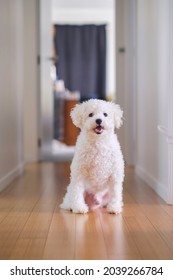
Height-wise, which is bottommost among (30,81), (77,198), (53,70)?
(77,198)

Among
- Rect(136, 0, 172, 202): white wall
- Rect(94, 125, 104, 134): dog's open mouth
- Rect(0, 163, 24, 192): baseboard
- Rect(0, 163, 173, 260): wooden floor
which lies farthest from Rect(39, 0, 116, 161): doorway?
Rect(94, 125, 104, 134): dog's open mouth

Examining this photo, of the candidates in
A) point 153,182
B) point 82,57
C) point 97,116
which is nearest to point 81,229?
point 97,116

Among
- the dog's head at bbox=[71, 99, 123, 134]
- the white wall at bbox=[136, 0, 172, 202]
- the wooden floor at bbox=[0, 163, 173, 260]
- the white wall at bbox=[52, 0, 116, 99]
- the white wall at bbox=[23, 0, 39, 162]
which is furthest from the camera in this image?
the white wall at bbox=[52, 0, 116, 99]

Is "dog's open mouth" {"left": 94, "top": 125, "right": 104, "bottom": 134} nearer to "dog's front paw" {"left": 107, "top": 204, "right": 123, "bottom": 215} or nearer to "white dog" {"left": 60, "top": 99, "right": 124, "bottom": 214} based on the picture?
"white dog" {"left": 60, "top": 99, "right": 124, "bottom": 214}

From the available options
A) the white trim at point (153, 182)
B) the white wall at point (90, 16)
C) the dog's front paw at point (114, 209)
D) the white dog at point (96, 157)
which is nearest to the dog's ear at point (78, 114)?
the white dog at point (96, 157)

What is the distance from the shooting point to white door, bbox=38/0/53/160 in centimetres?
531

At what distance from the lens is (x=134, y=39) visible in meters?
4.68

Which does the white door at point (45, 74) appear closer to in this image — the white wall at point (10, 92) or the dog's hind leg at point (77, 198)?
the white wall at point (10, 92)

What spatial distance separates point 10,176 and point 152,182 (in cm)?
119

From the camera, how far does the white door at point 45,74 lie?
5312 mm

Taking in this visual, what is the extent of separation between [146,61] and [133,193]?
1220 millimetres

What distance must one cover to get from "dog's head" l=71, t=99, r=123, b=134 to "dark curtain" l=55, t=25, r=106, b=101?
738 cm

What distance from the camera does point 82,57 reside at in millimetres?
9898

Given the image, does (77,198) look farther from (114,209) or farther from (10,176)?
(10,176)
